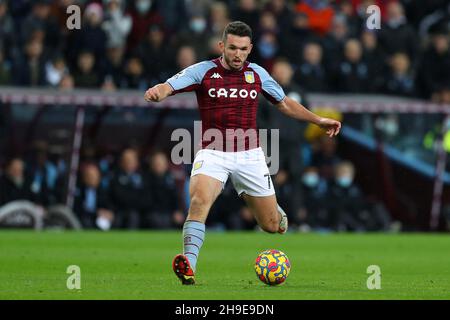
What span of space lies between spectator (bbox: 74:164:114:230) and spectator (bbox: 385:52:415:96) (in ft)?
22.4

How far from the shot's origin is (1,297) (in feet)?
33.0

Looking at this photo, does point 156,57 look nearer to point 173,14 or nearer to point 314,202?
point 173,14

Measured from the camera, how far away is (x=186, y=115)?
23.3 m

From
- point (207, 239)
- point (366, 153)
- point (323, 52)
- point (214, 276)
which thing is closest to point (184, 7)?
point (323, 52)

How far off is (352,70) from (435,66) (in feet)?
6.89

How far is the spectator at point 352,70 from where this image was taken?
990 inches

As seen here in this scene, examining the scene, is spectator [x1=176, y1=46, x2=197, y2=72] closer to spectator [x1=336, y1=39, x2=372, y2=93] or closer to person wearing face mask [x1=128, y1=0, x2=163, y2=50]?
person wearing face mask [x1=128, y1=0, x2=163, y2=50]

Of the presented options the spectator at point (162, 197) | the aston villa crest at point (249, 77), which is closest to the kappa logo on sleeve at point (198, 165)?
the aston villa crest at point (249, 77)

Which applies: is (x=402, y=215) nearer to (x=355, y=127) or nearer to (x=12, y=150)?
(x=355, y=127)

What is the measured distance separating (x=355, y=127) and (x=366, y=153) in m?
0.58

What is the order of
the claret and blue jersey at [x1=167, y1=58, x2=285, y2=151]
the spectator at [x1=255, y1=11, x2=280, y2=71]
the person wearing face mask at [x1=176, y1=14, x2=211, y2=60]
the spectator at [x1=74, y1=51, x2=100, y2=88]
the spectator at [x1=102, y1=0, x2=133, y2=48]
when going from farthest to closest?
1. the spectator at [x1=255, y1=11, x2=280, y2=71]
2. the spectator at [x1=102, y1=0, x2=133, y2=48]
3. the person wearing face mask at [x1=176, y1=14, x2=211, y2=60]
4. the spectator at [x1=74, y1=51, x2=100, y2=88]
5. the claret and blue jersey at [x1=167, y1=58, x2=285, y2=151]

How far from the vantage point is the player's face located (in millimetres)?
11812

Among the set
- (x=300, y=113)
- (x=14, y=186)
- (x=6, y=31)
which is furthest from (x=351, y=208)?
(x=300, y=113)

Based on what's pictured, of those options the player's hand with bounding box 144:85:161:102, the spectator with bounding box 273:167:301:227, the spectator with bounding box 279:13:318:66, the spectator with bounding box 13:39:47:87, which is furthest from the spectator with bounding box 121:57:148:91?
the player's hand with bounding box 144:85:161:102
